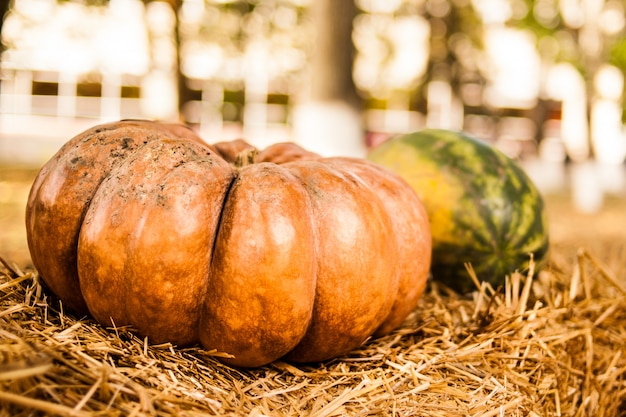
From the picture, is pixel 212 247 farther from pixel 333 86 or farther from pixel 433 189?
pixel 333 86

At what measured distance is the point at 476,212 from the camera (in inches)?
100

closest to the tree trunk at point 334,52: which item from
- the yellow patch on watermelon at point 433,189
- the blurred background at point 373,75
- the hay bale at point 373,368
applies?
the yellow patch on watermelon at point 433,189

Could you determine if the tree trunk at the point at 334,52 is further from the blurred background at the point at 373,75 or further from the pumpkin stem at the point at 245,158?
the pumpkin stem at the point at 245,158

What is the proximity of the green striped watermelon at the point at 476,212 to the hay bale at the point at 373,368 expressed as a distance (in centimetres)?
14

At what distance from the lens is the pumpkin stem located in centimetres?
194

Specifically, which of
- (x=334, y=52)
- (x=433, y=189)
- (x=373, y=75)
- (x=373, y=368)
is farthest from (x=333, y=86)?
(x=373, y=75)

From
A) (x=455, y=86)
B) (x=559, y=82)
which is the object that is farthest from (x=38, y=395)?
(x=559, y=82)

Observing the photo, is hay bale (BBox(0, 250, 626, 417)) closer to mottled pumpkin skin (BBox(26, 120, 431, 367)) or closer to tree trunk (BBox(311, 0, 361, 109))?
mottled pumpkin skin (BBox(26, 120, 431, 367))

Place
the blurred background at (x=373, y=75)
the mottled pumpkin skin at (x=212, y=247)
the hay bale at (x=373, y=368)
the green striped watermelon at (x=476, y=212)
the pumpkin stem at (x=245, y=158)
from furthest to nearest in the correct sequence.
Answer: the blurred background at (x=373, y=75) → the green striped watermelon at (x=476, y=212) → the pumpkin stem at (x=245, y=158) → the mottled pumpkin skin at (x=212, y=247) → the hay bale at (x=373, y=368)

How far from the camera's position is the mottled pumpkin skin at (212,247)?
157 cm

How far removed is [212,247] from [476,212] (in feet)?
4.45

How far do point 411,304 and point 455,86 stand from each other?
15.6m

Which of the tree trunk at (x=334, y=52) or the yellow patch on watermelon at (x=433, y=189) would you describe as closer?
the yellow patch on watermelon at (x=433, y=189)

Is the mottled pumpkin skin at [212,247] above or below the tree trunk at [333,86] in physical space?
below
